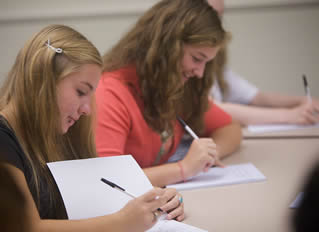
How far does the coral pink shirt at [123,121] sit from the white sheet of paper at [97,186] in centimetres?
31

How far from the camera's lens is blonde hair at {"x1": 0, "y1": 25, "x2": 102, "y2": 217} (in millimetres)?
919

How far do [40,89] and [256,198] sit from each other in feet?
2.23

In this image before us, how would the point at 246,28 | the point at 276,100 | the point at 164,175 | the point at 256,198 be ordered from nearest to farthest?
the point at 256,198, the point at 164,175, the point at 276,100, the point at 246,28

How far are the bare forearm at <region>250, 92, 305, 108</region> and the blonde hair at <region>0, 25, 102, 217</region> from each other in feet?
4.89

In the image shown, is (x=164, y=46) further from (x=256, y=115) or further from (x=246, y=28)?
(x=246, y=28)

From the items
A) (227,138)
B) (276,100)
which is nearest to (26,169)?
(227,138)

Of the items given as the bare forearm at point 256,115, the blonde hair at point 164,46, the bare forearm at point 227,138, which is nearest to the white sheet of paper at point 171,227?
the blonde hair at point 164,46

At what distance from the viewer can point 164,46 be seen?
4.55ft

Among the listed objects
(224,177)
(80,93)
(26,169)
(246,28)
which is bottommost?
(224,177)

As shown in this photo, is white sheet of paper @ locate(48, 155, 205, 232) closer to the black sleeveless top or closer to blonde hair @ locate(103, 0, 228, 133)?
the black sleeveless top

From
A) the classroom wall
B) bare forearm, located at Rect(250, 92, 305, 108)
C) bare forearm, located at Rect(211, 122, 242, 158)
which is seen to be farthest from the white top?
the classroom wall

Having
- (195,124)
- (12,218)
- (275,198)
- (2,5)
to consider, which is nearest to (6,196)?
(12,218)

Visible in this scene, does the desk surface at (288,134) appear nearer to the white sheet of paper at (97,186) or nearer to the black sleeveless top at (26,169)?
the white sheet of paper at (97,186)

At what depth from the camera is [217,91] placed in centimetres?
231
